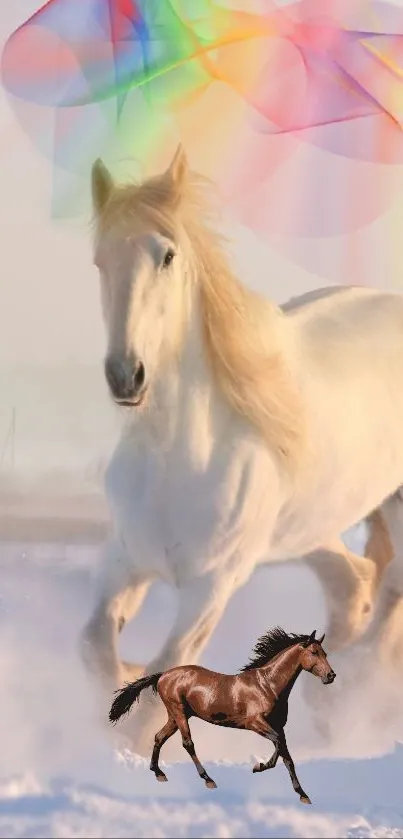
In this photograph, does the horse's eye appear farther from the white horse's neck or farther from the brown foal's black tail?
the brown foal's black tail

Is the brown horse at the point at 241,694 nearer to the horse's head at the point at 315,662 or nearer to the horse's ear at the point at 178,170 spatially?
the horse's head at the point at 315,662

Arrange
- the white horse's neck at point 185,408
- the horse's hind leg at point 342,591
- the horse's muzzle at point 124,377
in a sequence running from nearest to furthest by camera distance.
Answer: the horse's muzzle at point 124,377, the white horse's neck at point 185,408, the horse's hind leg at point 342,591

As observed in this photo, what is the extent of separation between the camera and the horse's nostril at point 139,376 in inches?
31.5

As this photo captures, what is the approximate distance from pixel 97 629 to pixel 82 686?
0.08 metres

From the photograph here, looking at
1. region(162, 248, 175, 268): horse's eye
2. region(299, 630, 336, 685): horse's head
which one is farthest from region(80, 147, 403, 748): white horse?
region(299, 630, 336, 685): horse's head

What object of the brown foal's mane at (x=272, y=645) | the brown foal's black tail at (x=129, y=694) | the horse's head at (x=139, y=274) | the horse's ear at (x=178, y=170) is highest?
the horse's ear at (x=178, y=170)

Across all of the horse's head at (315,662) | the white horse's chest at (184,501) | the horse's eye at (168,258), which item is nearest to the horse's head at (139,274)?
the horse's eye at (168,258)

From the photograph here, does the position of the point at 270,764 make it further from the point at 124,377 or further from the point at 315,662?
the point at 124,377

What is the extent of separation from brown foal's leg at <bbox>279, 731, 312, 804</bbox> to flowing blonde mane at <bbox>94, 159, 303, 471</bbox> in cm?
31

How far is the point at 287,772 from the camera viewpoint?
0.92m

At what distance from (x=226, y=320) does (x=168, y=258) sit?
11 centimetres

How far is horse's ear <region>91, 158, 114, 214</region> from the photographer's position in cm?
87

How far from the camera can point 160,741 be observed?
849 mm

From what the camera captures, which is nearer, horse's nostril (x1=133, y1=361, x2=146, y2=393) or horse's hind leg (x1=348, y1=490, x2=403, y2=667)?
horse's nostril (x1=133, y1=361, x2=146, y2=393)
